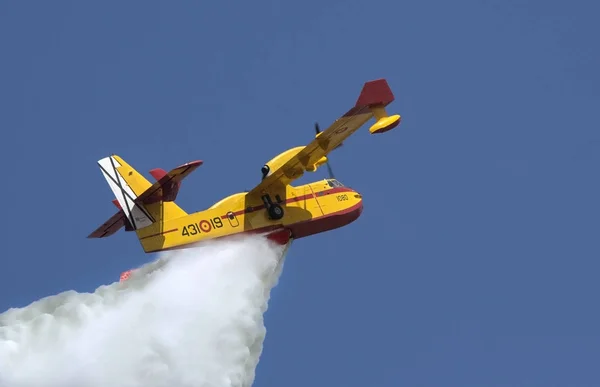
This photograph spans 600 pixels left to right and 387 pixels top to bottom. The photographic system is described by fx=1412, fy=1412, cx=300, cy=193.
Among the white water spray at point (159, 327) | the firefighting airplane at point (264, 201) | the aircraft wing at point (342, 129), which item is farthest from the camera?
the firefighting airplane at point (264, 201)

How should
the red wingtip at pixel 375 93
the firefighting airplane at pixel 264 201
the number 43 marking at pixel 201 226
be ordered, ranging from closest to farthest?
the red wingtip at pixel 375 93, the firefighting airplane at pixel 264 201, the number 43 marking at pixel 201 226

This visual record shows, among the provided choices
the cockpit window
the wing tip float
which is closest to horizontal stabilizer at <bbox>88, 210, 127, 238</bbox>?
the cockpit window

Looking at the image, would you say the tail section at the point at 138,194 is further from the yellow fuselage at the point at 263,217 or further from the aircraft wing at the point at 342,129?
the aircraft wing at the point at 342,129

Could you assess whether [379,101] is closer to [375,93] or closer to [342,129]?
[375,93]

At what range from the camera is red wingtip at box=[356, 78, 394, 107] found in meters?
42.6

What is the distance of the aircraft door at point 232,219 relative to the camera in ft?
145

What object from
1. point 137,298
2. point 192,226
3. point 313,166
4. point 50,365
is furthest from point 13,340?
point 313,166

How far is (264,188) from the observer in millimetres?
44625

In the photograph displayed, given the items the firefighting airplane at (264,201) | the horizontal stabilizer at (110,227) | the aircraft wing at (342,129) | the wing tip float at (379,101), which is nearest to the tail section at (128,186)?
the firefighting airplane at (264,201)

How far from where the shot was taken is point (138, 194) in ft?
142

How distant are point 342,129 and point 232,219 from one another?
14.6ft

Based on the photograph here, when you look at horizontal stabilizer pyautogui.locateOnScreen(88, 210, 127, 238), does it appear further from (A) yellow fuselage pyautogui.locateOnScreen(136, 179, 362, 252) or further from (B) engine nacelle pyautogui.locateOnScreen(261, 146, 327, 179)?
(B) engine nacelle pyautogui.locateOnScreen(261, 146, 327, 179)

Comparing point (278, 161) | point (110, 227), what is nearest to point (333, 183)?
point (278, 161)

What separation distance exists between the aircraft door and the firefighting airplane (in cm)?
3
